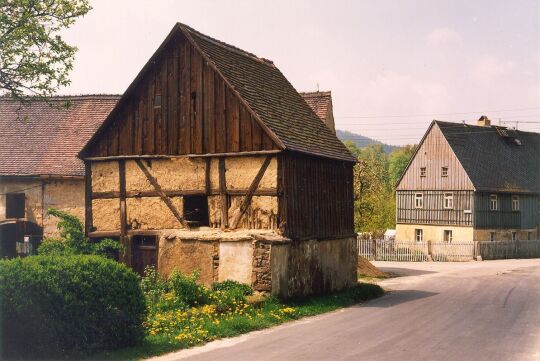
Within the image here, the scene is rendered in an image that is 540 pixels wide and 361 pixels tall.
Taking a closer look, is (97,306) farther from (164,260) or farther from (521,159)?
(521,159)

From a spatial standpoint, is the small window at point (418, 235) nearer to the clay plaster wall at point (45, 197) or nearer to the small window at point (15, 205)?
the clay plaster wall at point (45, 197)

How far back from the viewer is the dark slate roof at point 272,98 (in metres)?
20.2

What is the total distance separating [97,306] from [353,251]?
48.6 feet

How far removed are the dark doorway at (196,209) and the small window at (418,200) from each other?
34.0m

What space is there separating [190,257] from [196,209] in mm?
1676

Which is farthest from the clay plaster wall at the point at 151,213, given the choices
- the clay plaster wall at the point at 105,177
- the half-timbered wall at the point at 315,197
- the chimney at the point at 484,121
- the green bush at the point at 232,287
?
the chimney at the point at 484,121

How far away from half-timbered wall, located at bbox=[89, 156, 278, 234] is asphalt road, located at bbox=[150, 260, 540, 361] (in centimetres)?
421

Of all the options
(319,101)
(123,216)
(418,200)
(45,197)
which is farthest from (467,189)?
(123,216)

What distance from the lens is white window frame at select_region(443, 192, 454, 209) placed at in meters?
49.0

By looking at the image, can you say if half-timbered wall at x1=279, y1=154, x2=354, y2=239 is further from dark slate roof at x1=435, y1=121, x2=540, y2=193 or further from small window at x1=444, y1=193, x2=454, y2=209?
dark slate roof at x1=435, y1=121, x2=540, y2=193

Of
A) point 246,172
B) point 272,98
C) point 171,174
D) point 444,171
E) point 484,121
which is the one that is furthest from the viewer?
point 484,121

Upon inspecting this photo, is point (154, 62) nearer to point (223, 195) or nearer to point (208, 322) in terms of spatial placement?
point (223, 195)

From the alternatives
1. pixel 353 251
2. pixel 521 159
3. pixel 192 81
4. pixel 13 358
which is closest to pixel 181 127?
pixel 192 81

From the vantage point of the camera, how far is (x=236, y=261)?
746 inches
